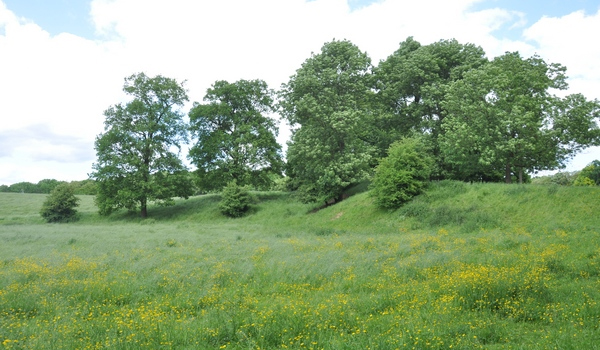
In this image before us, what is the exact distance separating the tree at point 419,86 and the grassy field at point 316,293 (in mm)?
17112

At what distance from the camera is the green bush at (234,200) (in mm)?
38625

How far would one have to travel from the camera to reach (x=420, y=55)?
34812 mm

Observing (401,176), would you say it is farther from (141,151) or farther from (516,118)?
(141,151)

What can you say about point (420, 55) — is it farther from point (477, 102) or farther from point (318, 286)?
point (318, 286)

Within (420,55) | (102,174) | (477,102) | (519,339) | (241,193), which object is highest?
(420,55)

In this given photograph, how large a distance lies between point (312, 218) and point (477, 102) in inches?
629

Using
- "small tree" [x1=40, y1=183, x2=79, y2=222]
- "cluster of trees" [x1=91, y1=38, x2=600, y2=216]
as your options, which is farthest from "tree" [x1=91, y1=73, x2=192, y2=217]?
"small tree" [x1=40, y1=183, x2=79, y2=222]

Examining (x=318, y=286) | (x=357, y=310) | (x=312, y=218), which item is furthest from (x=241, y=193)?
(x=357, y=310)

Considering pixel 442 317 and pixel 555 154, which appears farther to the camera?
pixel 555 154

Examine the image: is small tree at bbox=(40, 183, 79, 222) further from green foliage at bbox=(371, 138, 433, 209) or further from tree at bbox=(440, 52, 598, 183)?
tree at bbox=(440, 52, 598, 183)

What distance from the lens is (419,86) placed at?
35656 millimetres

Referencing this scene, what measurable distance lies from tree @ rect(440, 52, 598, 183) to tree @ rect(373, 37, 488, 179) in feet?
10.9

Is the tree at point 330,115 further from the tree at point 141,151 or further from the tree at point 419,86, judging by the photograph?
the tree at point 141,151

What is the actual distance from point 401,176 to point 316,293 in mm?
18788
